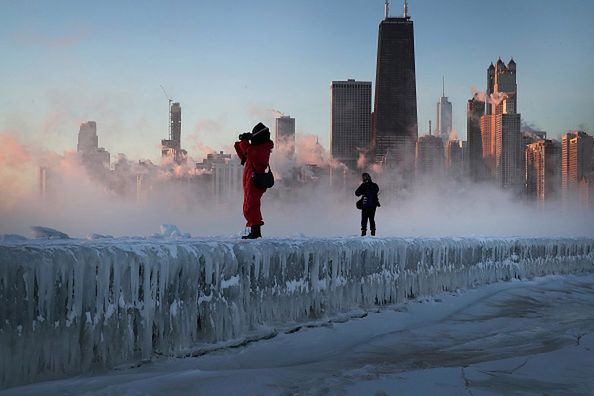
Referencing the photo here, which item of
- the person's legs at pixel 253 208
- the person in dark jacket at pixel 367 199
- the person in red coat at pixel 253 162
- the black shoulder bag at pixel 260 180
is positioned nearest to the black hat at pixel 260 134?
the person in red coat at pixel 253 162

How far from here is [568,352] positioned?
4922 millimetres

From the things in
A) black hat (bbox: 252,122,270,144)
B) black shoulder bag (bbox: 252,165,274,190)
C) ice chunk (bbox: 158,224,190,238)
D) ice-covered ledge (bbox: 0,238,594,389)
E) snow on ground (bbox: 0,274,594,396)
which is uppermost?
black hat (bbox: 252,122,270,144)

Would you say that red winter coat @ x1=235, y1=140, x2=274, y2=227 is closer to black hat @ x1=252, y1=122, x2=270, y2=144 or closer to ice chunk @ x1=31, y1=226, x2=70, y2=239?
black hat @ x1=252, y1=122, x2=270, y2=144

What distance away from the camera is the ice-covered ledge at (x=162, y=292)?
3977 mm

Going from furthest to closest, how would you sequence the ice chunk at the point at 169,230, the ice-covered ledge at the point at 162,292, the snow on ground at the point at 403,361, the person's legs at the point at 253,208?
the ice chunk at the point at 169,230 < the person's legs at the point at 253,208 < the ice-covered ledge at the point at 162,292 < the snow on ground at the point at 403,361

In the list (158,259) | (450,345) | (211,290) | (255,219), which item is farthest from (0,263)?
(255,219)

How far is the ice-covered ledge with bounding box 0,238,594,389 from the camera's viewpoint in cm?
398

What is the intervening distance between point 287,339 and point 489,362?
2040 mm

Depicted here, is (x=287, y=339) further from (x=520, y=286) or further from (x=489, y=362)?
(x=520, y=286)

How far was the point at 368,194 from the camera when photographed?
48.1ft

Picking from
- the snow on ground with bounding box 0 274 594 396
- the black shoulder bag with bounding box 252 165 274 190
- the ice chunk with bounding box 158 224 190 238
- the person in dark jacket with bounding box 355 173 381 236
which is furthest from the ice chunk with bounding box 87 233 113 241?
the person in dark jacket with bounding box 355 173 381 236

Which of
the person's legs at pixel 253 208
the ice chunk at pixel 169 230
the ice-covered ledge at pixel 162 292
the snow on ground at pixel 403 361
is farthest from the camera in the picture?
the ice chunk at pixel 169 230

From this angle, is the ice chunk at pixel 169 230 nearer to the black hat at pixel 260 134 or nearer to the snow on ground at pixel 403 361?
the black hat at pixel 260 134

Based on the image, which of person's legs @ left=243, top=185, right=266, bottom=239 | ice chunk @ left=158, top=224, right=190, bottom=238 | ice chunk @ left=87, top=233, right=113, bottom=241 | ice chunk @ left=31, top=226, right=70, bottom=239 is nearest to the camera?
ice chunk @ left=31, top=226, right=70, bottom=239
